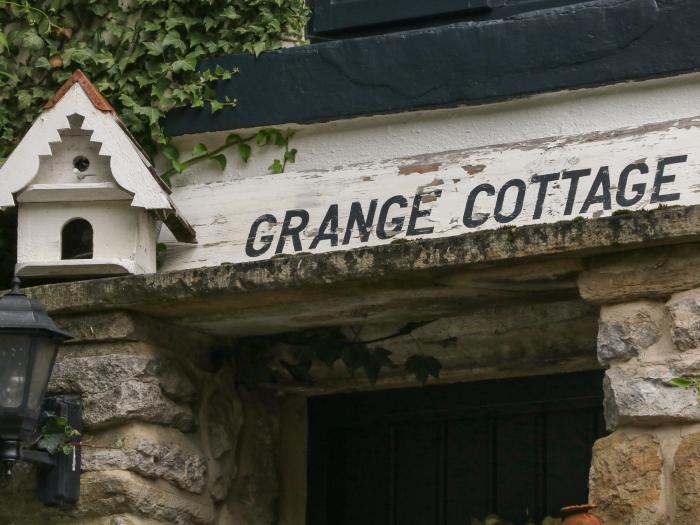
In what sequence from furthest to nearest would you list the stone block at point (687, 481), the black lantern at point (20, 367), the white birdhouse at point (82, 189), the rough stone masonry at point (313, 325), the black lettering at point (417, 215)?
the white birdhouse at point (82, 189)
the black lettering at point (417, 215)
the black lantern at point (20, 367)
the rough stone masonry at point (313, 325)
the stone block at point (687, 481)

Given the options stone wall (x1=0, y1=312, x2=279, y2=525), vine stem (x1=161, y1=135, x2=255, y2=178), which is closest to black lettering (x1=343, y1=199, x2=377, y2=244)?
vine stem (x1=161, y1=135, x2=255, y2=178)

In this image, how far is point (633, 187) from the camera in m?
4.83

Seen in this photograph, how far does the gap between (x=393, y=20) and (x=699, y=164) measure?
112cm

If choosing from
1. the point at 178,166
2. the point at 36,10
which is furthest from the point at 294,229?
the point at 36,10

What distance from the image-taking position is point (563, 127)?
5031mm

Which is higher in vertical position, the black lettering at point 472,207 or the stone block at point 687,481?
the black lettering at point 472,207

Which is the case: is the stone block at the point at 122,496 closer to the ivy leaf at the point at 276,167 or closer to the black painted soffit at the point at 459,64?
the ivy leaf at the point at 276,167

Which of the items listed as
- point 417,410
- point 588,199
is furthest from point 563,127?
point 417,410

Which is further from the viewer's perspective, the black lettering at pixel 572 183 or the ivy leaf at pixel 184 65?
the ivy leaf at pixel 184 65

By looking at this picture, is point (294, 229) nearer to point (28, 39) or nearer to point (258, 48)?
point (258, 48)

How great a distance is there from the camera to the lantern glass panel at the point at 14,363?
15.4ft

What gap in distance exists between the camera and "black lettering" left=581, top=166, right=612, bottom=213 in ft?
15.9

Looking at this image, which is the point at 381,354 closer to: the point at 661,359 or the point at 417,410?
→ the point at 417,410

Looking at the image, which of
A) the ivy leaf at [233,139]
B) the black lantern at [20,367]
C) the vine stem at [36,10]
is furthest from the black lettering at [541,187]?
the vine stem at [36,10]
